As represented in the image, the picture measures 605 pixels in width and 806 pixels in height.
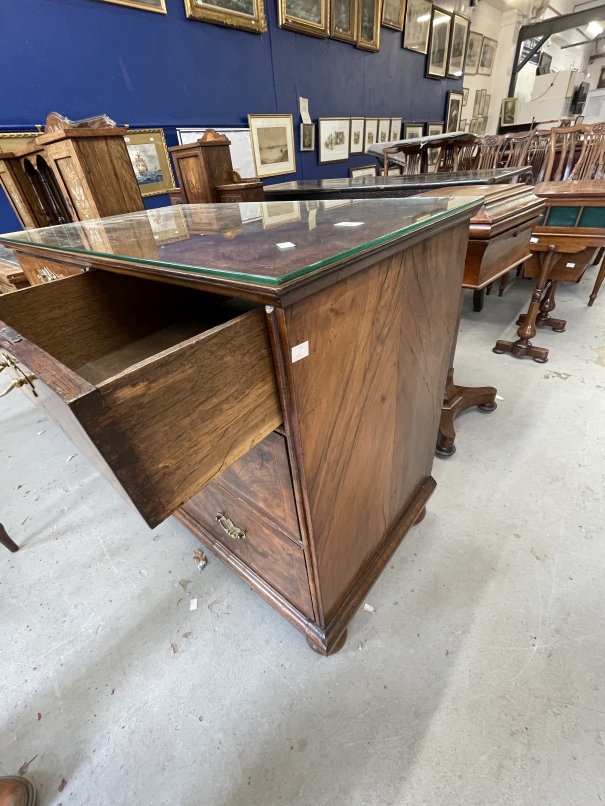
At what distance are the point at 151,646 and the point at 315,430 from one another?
87 cm

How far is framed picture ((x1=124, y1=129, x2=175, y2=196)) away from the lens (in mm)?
2312

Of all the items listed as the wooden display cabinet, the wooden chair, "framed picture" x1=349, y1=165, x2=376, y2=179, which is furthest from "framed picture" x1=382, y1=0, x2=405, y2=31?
the wooden display cabinet

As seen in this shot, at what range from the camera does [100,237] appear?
873 mm

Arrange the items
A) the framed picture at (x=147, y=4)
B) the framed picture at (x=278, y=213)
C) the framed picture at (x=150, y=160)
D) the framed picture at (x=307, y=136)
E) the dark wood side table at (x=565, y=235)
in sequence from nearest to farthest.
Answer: the framed picture at (x=278, y=213), the dark wood side table at (x=565, y=235), the framed picture at (x=147, y=4), the framed picture at (x=150, y=160), the framed picture at (x=307, y=136)

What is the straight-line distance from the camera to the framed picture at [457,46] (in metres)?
4.95

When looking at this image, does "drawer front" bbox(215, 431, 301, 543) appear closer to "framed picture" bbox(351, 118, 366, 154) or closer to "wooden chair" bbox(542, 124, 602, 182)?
"wooden chair" bbox(542, 124, 602, 182)

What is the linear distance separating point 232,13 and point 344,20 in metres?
1.48

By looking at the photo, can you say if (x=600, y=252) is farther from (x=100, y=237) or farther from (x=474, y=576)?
(x=100, y=237)

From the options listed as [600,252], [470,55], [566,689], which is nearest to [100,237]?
[566,689]

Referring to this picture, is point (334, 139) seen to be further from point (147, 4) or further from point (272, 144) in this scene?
point (147, 4)

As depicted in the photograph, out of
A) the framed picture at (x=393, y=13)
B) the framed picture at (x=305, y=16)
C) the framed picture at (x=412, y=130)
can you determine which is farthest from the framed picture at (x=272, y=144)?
the framed picture at (x=412, y=130)

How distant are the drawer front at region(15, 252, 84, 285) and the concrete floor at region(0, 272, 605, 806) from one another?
0.88 m

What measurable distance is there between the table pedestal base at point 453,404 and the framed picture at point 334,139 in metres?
Answer: 3.20

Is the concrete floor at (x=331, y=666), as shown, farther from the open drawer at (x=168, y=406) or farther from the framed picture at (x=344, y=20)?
the framed picture at (x=344, y=20)
